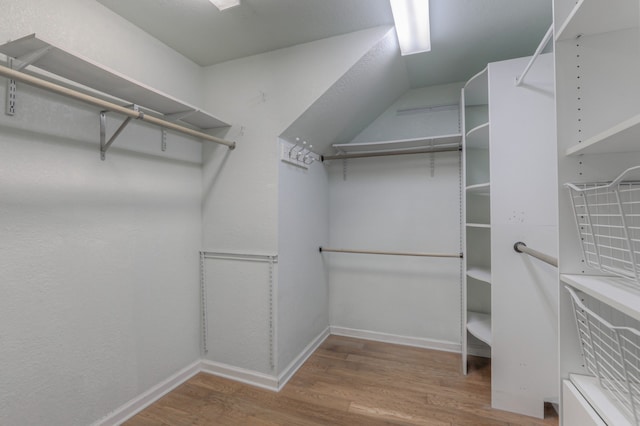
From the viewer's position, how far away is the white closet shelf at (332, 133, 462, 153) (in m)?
2.41

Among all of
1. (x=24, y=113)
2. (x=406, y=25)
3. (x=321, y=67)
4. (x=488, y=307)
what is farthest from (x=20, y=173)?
(x=488, y=307)

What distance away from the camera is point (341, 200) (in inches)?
119

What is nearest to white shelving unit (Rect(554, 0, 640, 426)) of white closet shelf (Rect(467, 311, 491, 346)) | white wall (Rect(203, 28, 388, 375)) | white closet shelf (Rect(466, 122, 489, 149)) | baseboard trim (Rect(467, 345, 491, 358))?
white closet shelf (Rect(466, 122, 489, 149))

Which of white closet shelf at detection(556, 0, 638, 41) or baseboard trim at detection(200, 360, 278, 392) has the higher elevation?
white closet shelf at detection(556, 0, 638, 41)

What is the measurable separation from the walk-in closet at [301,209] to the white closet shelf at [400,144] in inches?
1.5

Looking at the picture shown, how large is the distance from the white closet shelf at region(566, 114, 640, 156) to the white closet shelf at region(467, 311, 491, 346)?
5.10 ft

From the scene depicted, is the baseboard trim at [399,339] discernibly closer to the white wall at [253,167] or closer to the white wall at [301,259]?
the white wall at [301,259]

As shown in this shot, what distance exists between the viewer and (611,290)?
72 cm

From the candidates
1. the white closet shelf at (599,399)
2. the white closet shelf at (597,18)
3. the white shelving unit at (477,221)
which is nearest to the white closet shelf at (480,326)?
the white shelving unit at (477,221)

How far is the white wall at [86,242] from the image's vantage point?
1313 millimetres

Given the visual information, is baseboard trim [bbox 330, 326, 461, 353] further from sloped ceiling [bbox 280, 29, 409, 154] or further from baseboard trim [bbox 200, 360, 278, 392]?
sloped ceiling [bbox 280, 29, 409, 154]

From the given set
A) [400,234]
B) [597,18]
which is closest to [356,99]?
[400,234]

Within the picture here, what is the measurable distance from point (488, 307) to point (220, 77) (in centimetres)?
307

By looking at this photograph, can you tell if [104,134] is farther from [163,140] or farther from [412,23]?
[412,23]
